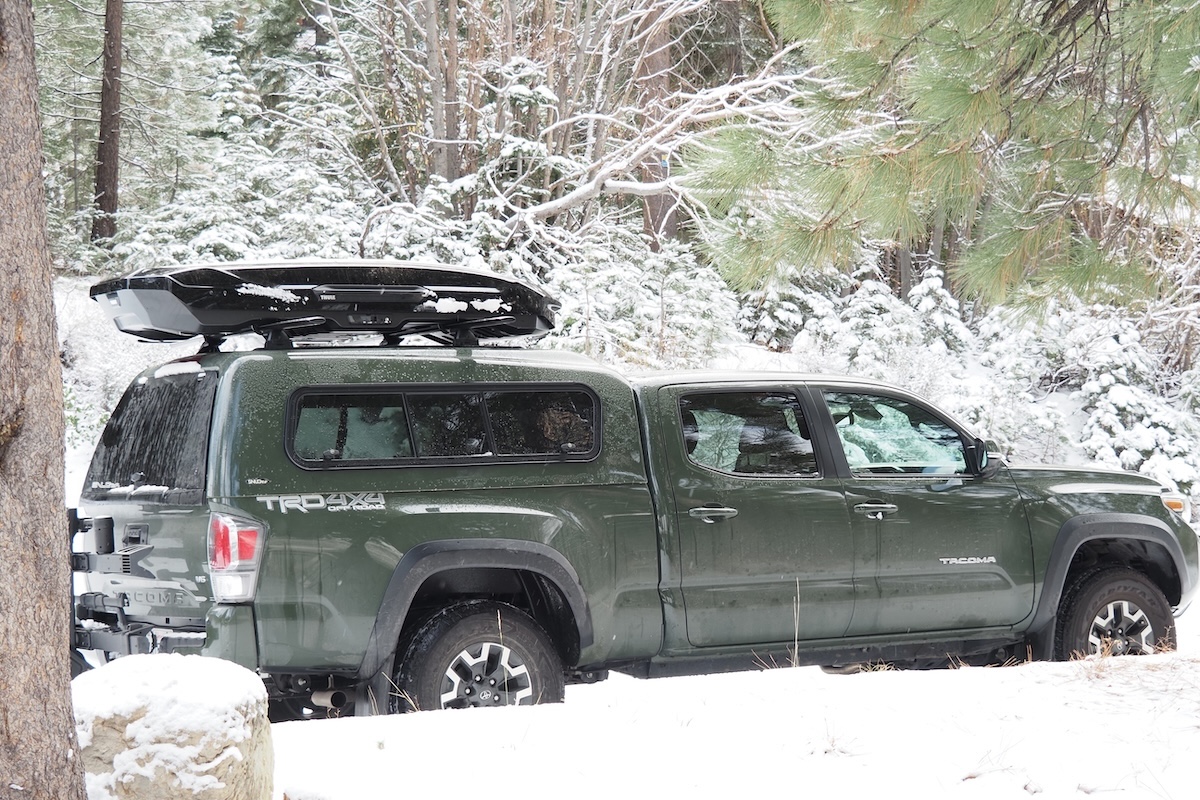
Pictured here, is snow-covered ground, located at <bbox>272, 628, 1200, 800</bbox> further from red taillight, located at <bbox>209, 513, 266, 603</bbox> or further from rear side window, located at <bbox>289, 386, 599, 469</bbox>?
rear side window, located at <bbox>289, 386, 599, 469</bbox>

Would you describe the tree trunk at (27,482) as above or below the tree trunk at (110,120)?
below

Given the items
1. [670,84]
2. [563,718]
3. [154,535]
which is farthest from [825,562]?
[670,84]

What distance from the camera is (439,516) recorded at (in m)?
5.13

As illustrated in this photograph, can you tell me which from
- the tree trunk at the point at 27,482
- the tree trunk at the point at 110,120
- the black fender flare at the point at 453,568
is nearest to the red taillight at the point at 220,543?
the black fender flare at the point at 453,568

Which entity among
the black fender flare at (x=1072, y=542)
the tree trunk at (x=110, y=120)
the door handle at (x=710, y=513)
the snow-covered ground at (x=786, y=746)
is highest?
the tree trunk at (x=110, y=120)

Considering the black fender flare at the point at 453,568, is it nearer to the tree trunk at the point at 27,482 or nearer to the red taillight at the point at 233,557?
the red taillight at the point at 233,557

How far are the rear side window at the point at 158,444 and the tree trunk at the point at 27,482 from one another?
1.61m

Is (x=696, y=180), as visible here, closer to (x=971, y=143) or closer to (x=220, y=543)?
(x=971, y=143)

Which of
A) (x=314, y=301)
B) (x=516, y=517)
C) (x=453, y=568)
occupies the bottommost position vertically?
(x=453, y=568)

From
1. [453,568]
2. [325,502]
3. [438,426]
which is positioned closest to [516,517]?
[453,568]

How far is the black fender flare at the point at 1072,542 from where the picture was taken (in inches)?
256

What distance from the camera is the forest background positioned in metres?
6.81

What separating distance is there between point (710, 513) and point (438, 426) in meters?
1.43

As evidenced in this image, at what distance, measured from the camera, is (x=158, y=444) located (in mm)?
5230
